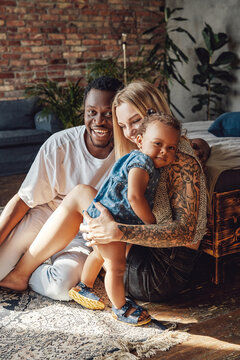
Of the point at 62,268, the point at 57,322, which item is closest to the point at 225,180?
the point at 62,268

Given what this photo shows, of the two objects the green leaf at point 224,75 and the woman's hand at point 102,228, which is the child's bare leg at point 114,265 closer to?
the woman's hand at point 102,228

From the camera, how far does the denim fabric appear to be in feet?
5.49

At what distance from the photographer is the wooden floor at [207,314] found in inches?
55.5

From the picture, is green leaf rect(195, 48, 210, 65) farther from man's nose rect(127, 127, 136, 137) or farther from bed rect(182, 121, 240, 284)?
man's nose rect(127, 127, 136, 137)

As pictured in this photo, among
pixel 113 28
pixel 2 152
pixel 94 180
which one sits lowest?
pixel 2 152

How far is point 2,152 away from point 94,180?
2.91m

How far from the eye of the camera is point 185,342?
1.47 meters

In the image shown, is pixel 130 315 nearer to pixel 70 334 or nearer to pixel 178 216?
pixel 70 334

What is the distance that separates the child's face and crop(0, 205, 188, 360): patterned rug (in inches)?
26.4

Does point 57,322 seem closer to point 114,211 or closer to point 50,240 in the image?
point 50,240

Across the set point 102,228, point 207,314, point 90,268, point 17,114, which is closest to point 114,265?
point 102,228

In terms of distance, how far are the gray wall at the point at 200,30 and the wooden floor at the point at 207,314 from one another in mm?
3545

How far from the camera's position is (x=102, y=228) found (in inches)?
57.3

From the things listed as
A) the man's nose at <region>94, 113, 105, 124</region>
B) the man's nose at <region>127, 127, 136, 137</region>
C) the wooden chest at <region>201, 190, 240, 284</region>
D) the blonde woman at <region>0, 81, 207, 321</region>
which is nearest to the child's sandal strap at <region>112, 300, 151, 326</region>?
the blonde woman at <region>0, 81, 207, 321</region>
